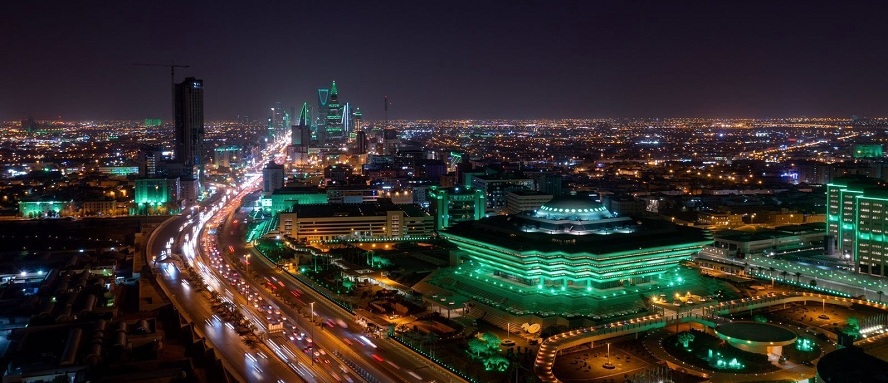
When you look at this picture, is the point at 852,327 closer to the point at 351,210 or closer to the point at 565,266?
the point at 565,266

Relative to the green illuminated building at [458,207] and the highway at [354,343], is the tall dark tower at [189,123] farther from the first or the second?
the highway at [354,343]

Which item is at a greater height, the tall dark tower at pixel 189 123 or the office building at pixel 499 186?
the tall dark tower at pixel 189 123

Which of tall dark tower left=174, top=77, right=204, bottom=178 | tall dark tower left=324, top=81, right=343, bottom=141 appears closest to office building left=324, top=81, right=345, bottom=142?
tall dark tower left=324, top=81, right=343, bottom=141

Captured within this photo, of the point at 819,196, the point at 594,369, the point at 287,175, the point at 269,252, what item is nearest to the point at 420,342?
the point at 594,369

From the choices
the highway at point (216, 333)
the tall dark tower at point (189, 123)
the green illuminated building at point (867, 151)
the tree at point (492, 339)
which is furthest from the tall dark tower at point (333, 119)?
the tree at point (492, 339)

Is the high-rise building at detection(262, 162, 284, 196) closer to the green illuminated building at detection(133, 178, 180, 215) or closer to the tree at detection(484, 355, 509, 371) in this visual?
the green illuminated building at detection(133, 178, 180, 215)

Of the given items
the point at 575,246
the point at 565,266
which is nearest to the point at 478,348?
the point at 565,266
